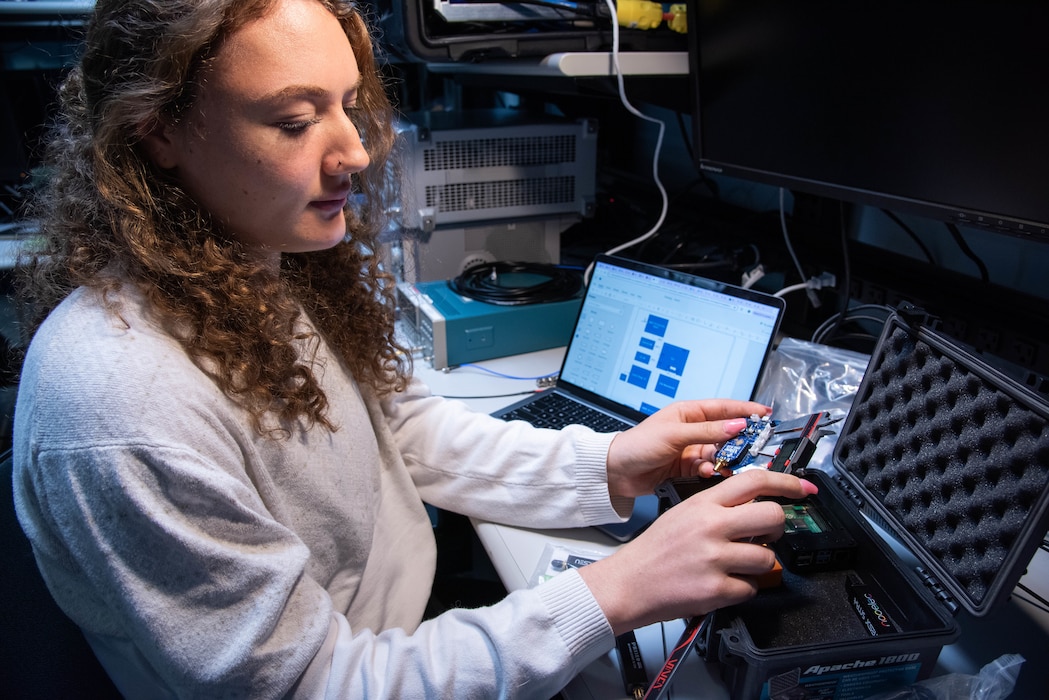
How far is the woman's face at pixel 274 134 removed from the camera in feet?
2.04

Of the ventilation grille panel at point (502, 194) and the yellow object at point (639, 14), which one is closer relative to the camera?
the yellow object at point (639, 14)

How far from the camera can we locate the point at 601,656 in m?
0.72

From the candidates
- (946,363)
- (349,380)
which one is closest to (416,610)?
(349,380)

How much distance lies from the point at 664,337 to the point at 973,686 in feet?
2.12

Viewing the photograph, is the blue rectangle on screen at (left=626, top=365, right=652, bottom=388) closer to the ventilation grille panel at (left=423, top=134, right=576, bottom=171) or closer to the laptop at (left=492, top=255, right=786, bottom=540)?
the laptop at (left=492, top=255, right=786, bottom=540)

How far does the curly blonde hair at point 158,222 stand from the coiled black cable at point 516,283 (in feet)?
2.18

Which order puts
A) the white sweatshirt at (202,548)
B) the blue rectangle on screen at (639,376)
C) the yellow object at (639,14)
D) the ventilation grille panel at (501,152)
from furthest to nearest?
1. the ventilation grille panel at (501,152)
2. the yellow object at (639,14)
3. the blue rectangle on screen at (639,376)
4. the white sweatshirt at (202,548)

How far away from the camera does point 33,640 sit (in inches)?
26.5

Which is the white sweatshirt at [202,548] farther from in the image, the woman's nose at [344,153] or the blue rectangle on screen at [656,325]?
the blue rectangle on screen at [656,325]

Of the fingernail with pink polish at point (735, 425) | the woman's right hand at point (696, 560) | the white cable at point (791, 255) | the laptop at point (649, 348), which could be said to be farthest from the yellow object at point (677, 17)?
the woman's right hand at point (696, 560)

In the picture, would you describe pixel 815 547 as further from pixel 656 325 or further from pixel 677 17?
pixel 677 17

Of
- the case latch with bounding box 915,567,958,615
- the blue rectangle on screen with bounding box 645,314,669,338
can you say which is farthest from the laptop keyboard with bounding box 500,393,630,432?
the case latch with bounding box 915,567,958,615

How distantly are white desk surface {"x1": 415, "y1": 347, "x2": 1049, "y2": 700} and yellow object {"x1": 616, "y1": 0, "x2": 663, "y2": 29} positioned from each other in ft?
3.06

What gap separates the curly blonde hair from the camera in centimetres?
61
